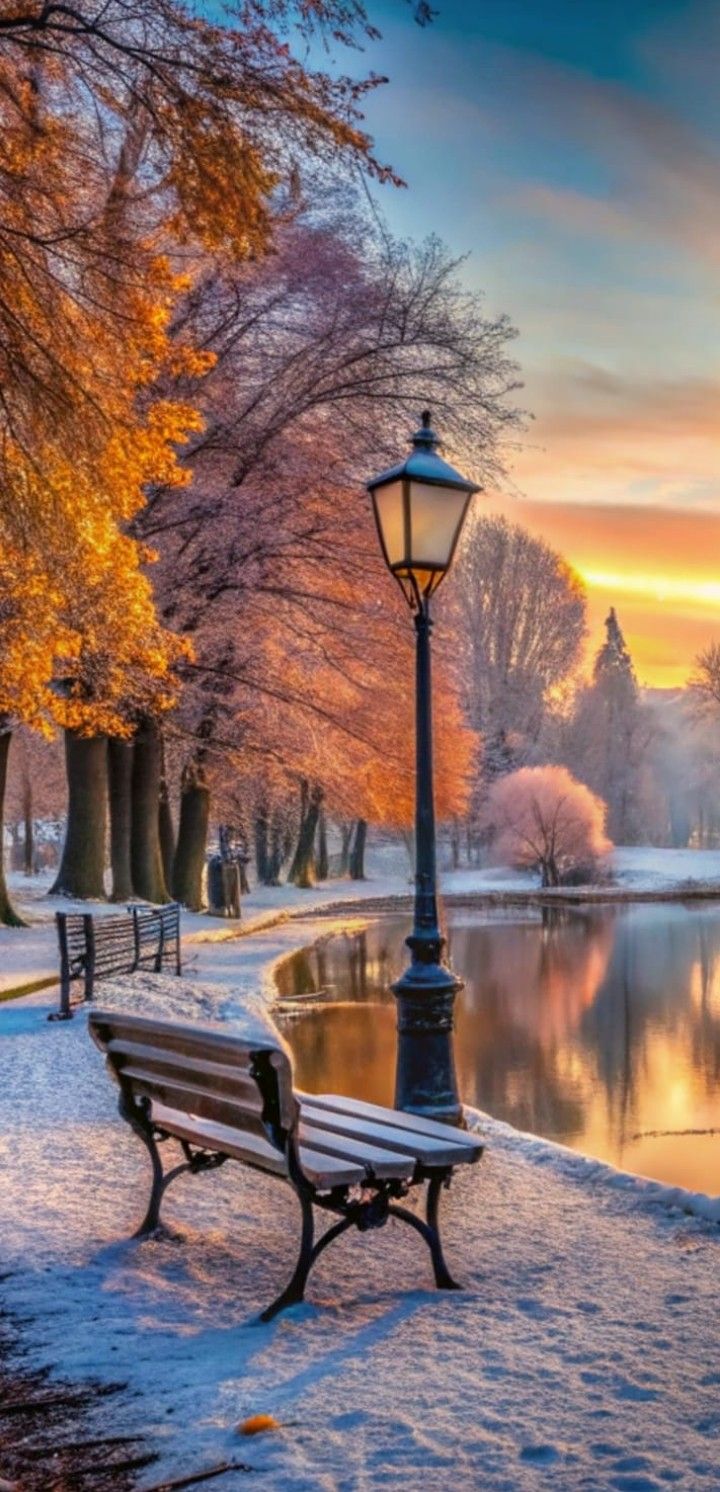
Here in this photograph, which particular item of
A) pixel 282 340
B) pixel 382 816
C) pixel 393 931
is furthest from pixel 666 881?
pixel 282 340

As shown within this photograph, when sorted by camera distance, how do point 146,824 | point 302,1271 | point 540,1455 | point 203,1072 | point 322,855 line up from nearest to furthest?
point 540,1455 → point 302,1271 → point 203,1072 → point 146,824 → point 322,855

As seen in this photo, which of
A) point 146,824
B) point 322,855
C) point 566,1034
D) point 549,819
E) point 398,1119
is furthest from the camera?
point 322,855

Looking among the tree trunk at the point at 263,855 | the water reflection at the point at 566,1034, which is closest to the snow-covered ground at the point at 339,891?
the tree trunk at the point at 263,855

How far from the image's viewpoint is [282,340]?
21.9m

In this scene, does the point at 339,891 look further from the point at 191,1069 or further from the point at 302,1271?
the point at 302,1271

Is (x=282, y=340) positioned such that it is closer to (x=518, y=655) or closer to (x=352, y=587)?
(x=352, y=587)

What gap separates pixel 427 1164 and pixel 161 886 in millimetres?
22157

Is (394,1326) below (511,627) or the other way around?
below

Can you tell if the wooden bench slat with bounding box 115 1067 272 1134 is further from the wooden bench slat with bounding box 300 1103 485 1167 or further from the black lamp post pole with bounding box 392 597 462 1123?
the black lamp post pole with bounding box 392 597 462 1123

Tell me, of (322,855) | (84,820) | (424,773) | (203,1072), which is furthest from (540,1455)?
(322,855)

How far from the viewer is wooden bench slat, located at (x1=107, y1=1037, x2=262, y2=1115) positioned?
4977 mm

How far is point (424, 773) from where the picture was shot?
8.08 m

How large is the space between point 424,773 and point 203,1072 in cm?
320

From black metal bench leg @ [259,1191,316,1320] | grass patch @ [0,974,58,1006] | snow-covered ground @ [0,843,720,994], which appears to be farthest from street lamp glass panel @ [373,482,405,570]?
snow-covered ground @ [0,843,720,994]
